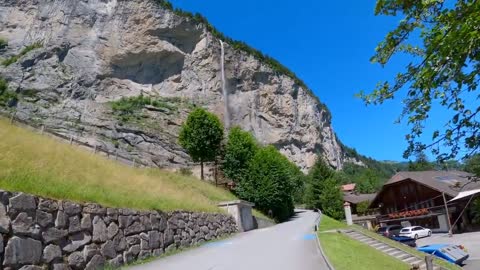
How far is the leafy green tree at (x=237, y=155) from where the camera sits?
45.3 meters

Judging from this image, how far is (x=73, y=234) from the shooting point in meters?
8.92

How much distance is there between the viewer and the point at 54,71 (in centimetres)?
7319

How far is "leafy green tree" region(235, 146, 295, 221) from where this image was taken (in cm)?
4081

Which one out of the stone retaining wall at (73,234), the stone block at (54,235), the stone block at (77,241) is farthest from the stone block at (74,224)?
the stone block at (54,235)

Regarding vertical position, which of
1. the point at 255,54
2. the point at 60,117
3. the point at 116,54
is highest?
the point at 255,54

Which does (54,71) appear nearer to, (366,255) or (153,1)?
(153,1)

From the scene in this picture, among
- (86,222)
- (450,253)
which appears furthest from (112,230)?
(450,253)

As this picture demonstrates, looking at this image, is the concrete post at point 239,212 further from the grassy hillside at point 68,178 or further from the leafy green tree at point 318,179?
the leafy green tree at point 318,179

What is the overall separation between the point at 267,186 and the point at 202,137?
900 cm

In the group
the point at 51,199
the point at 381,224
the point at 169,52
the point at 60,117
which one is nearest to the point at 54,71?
the point at 60,117

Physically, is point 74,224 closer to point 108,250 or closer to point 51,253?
point 51,253

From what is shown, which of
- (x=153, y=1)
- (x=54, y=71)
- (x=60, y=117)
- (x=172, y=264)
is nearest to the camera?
(x=172, y=264)

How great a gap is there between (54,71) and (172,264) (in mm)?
71150

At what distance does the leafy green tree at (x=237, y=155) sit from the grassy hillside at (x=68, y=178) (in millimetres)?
26918
